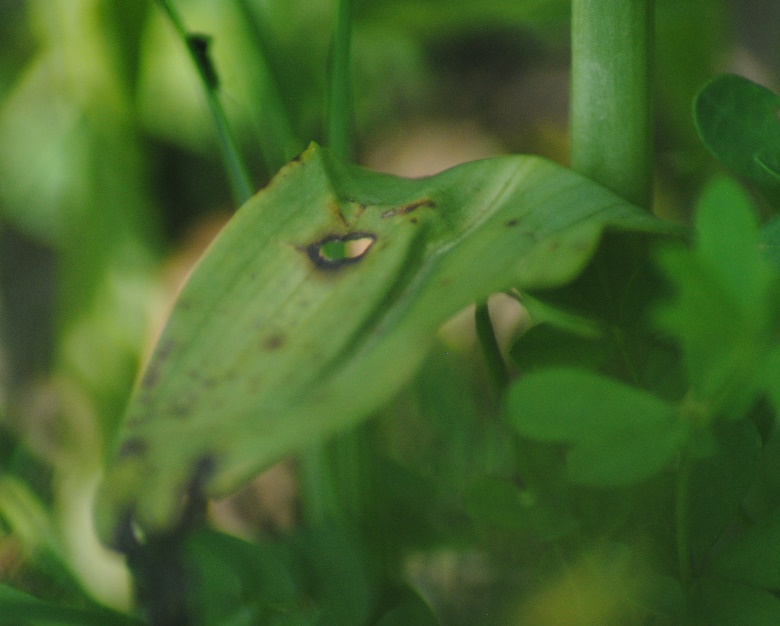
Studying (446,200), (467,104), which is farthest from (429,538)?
(467,104)

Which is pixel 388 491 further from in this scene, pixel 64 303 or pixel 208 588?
pixel 64 303

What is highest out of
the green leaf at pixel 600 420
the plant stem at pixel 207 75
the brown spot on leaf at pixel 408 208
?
the plant stem at pixel 207 75

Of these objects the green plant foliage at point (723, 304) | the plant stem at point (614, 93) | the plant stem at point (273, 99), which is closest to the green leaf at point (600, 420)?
the green plant foliage at point (723, 304)

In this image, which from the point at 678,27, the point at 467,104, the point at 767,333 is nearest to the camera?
the point at 767,333

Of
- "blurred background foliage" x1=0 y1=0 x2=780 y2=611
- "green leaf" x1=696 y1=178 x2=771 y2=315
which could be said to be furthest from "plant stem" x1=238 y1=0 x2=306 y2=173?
"green leaf" x1=696 y1=178 x2=771 y2=315

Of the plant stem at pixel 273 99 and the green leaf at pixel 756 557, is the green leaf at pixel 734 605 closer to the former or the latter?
the green leaf at pixel 756 557

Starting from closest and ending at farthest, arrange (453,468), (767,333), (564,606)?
(767,333) < (564,606) < (453,468)

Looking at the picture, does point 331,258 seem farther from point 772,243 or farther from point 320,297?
point 772,243
